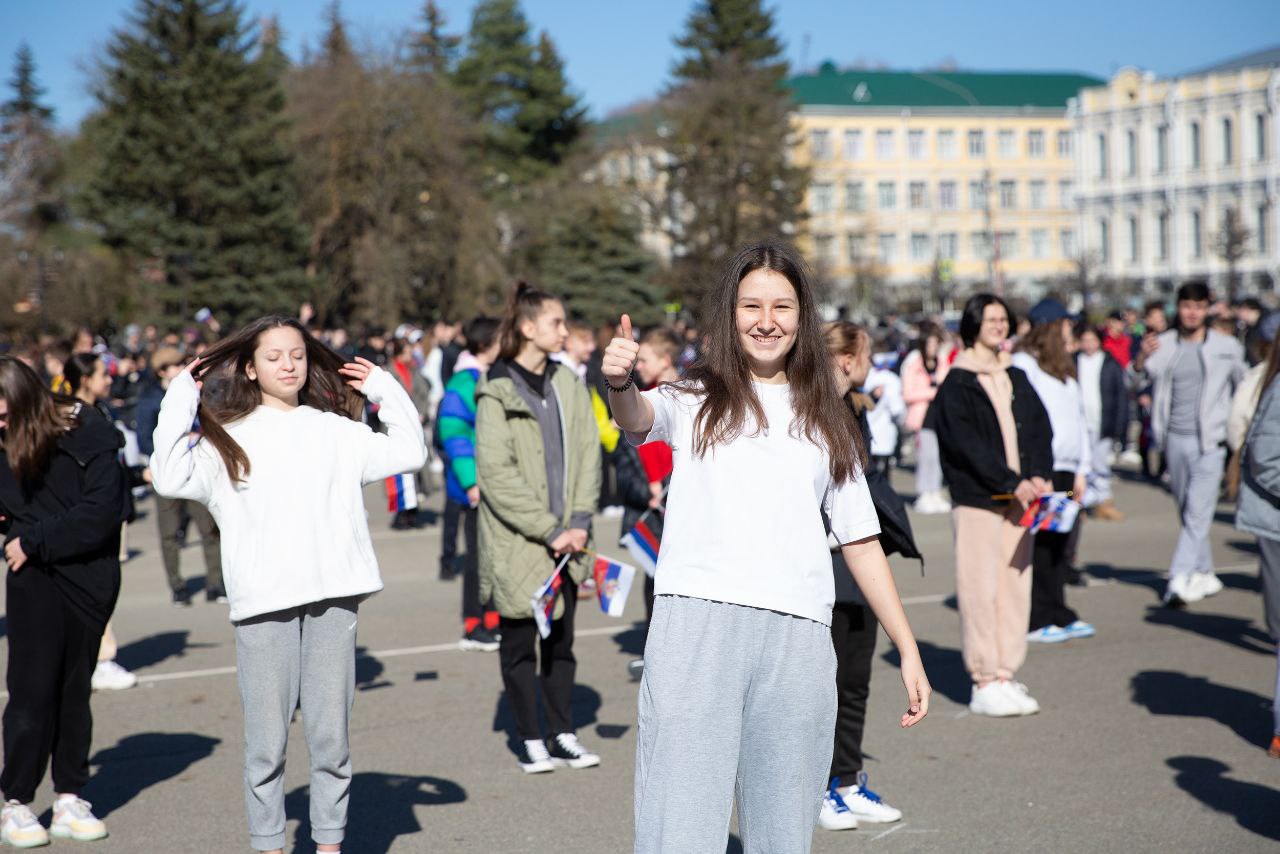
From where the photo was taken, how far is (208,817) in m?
5.87

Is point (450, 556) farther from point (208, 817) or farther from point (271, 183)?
point (271, 183)

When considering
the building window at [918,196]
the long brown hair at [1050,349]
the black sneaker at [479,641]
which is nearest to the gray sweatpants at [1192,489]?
the long brown hair at [1050,349]

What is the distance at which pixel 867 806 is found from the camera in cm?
563

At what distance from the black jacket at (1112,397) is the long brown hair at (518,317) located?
853 centimetres

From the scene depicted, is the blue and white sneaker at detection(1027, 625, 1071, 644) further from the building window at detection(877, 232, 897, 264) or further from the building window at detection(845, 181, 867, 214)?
the building window at detection(877, 232, 897, 264)

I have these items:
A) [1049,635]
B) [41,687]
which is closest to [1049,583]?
[1049,635]

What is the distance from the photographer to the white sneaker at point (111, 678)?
834 centimetres

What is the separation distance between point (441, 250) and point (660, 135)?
1285 cm

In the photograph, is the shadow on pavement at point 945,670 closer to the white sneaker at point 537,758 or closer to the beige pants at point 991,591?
the beige pants at point 991,591

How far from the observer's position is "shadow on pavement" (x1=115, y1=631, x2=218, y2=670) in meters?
9.04

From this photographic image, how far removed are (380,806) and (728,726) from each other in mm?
2988

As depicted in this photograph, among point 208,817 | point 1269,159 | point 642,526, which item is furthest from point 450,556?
point 1269,159

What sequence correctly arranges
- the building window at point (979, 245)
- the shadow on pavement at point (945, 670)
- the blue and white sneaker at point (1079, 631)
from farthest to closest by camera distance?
the building window at point (979, 245) < the blue and white sneaker at point (1079, 631) < the shadow on pavement at point (945, 670)

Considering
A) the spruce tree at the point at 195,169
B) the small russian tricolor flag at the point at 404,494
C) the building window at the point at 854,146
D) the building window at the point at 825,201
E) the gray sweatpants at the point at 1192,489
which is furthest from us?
the building window at the point at 854,146
